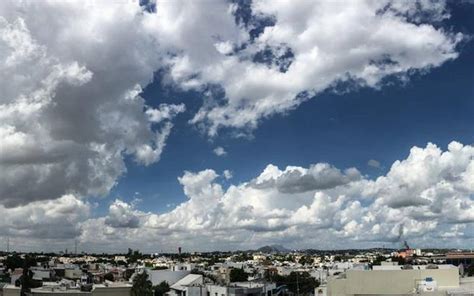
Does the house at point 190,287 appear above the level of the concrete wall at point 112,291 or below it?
below

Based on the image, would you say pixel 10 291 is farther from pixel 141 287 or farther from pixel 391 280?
pixel 391 280

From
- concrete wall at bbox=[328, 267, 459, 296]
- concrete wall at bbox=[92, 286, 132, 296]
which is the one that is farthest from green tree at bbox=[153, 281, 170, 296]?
concrete wall at bbox=[328, 267, 459, 296]

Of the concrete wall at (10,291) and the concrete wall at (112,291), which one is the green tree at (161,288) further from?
the concrete wall at (112,291)

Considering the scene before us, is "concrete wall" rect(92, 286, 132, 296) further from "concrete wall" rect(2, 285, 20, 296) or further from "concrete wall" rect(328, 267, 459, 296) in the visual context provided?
"concrete wall" rect(328, 267, 459, 296)

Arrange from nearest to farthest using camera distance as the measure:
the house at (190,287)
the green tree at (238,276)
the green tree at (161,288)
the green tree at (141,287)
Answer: the green tree at (141,287) < the house at (190,287) < the green tree at (161,288) < the green tree at (238,276)

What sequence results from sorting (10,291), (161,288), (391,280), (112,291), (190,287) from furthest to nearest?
(161,288) → (190,287) → (10,291) → (112,291) → (391,280)

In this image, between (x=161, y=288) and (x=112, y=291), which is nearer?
(x=112, y=291)

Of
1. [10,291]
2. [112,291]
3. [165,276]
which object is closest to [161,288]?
[165,276]

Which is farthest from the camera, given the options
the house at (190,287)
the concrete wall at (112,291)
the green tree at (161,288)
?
the green tree at (161,288)

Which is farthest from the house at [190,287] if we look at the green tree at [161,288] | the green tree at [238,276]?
the green tree at [238,276]
